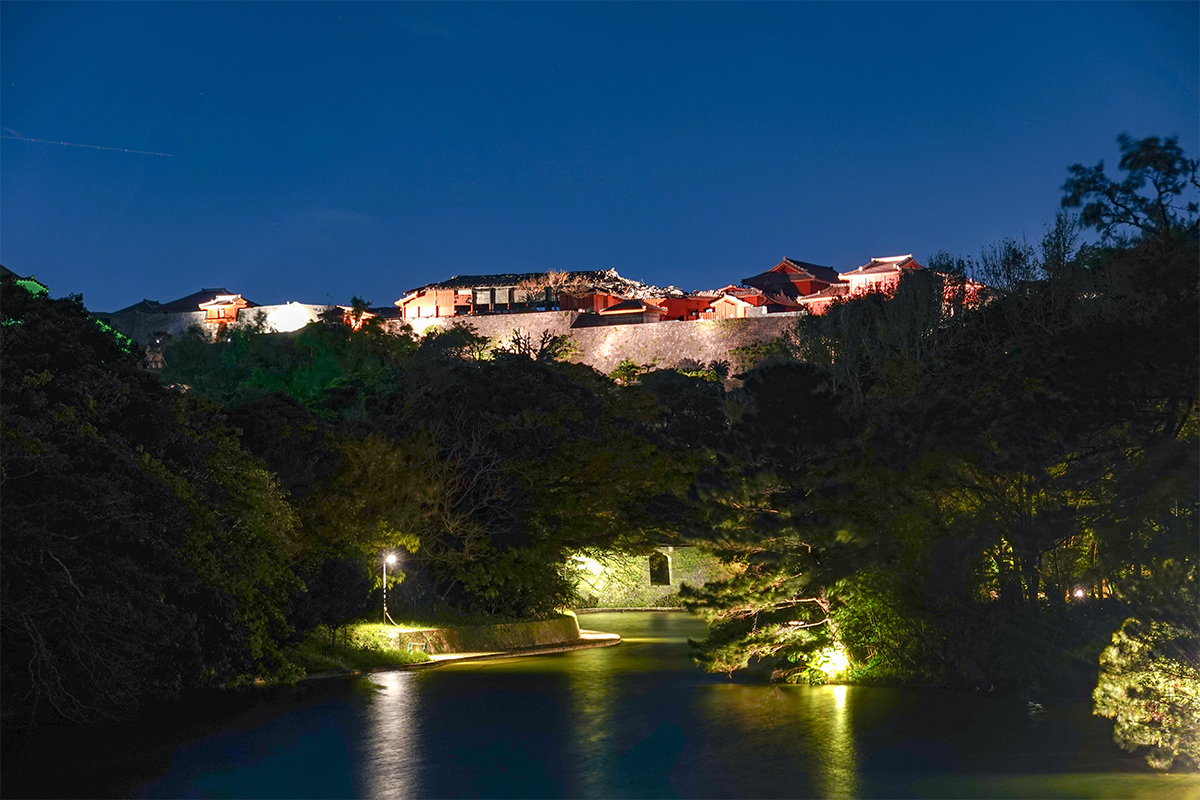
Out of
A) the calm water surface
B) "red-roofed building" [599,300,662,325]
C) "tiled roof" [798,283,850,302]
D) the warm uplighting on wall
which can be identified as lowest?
the calm water surface

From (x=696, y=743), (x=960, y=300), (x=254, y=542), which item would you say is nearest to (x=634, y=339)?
(x=960, y=300)

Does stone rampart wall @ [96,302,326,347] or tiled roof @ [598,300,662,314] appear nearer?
tiled roof @ [598,300,662,314]

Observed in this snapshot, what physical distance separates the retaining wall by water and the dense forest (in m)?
0.65

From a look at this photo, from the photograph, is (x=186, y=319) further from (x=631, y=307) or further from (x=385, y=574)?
(x=385, y=574)

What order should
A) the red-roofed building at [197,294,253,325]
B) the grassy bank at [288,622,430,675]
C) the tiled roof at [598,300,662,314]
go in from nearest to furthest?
the grassy bank at [288,622,430,675] < the tiled roof at [598,300,662,314] < the red-roofed building at [197,294,253,325]

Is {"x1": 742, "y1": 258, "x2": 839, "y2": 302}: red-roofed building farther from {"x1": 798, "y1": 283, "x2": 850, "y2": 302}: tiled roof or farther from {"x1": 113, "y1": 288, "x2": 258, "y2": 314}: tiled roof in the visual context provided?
{"x1": 113, "y1": 288, "x2": 258, "y2": 314}: tiled roof

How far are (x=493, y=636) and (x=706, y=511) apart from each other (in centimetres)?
851

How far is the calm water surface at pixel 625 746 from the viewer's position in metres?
11.9

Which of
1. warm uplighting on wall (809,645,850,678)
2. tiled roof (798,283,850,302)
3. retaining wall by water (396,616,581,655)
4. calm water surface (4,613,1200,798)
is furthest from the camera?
tiled roof (798,283,850,302)

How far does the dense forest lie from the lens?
13.9 metres

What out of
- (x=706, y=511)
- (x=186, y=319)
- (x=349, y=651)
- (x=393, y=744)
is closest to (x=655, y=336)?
(x=186, y=319)

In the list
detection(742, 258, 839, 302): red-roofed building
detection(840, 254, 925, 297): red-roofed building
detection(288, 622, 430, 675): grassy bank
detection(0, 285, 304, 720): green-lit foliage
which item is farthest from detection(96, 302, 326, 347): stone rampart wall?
detection(0, 285, 304, 720): green-lit foliage

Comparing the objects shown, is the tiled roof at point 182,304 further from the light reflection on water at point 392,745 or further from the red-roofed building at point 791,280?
the light reflection on water at point 392,745

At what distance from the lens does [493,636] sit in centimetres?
2659
